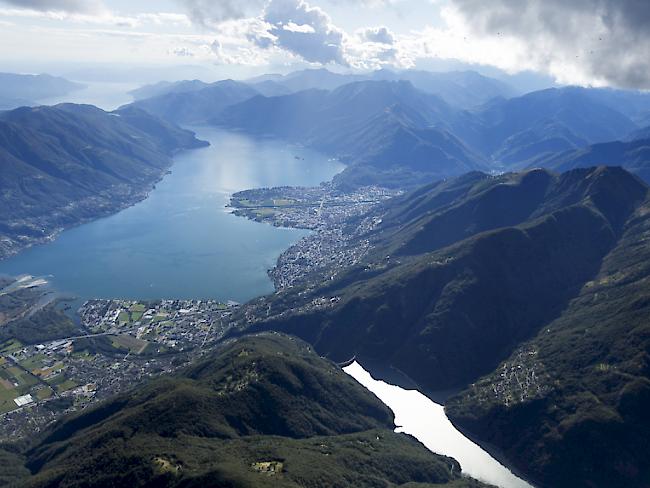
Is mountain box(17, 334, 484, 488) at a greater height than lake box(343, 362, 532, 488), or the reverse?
lake box(343, 362, 532, 488)

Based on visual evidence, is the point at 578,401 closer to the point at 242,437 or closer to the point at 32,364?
the point at 242,437

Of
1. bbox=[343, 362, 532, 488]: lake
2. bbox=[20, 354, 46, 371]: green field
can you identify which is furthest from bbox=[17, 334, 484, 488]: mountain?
bbox=[20, 354, 46, 371]: green field

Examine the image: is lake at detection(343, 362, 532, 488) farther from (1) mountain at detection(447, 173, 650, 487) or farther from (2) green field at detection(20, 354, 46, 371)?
Answer: (2) green field at detection(20, 354, 46, 371)

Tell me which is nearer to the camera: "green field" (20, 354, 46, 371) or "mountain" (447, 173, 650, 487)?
"mountain" (447, 173, 650, 487)

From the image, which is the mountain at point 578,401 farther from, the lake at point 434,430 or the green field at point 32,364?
the green field at point 32,364

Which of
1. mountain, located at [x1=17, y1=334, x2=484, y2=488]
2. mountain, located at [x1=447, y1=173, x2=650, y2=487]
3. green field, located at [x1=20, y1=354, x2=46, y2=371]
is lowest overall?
green field, located at [x1=20, y1=354, x2=46, y2=371]
